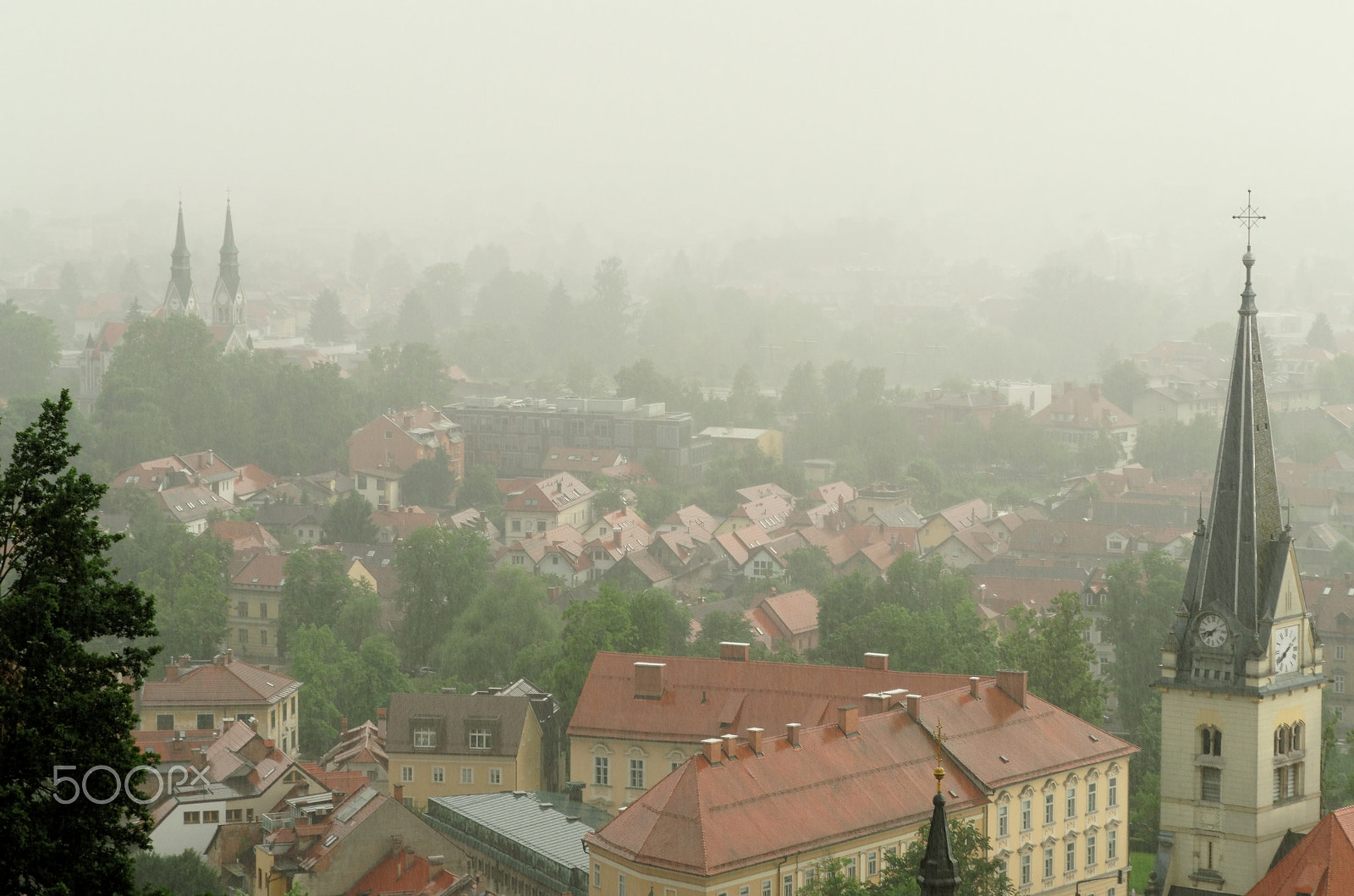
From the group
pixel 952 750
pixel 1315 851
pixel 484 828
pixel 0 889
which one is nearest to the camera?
pixel 0 889

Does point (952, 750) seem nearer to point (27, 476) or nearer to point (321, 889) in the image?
point (321, 889)

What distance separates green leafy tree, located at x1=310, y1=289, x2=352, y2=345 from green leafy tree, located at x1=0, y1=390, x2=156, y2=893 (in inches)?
6592

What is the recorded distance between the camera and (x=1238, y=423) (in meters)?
33.4

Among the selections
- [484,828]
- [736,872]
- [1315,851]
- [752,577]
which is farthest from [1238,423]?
[752,577]

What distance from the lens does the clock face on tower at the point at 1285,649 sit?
108 feet

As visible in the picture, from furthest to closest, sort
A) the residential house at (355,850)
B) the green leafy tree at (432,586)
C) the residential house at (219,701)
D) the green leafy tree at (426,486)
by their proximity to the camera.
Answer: the green leafy tree at (426,486), the green leafy tree at (432,586), the residential house at (219,701), the residential house at (355,850)

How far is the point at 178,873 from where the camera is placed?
38.2 m

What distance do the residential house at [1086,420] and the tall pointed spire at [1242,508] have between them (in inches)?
3216

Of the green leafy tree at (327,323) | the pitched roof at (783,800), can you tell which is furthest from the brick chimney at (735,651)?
the green leafy tree at (327,323)

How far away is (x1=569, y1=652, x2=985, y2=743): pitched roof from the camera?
133 ft

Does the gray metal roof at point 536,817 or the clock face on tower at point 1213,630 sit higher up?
the clock face on tower at point 1213,630

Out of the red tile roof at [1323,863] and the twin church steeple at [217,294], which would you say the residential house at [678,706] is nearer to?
the red tile roof at [1323,863]

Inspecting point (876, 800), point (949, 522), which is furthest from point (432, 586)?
point (876, 800)

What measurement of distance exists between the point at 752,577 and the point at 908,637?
28564mm
